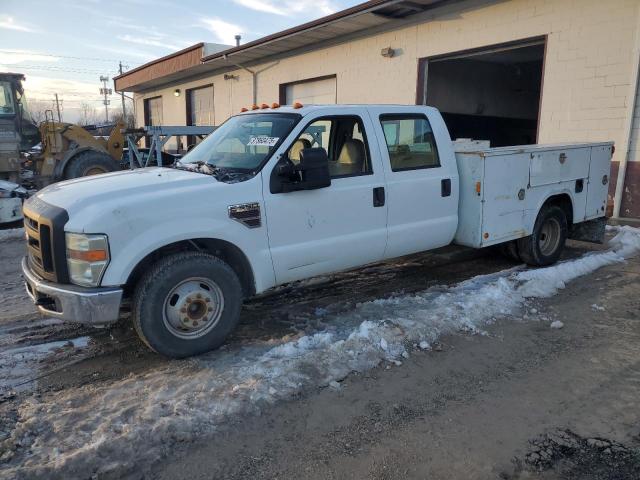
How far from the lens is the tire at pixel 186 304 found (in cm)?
389

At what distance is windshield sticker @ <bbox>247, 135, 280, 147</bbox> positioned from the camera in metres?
4.58

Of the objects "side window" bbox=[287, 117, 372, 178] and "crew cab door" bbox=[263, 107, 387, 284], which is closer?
"crew cab door" bbox=[263, 107, 387, 284]

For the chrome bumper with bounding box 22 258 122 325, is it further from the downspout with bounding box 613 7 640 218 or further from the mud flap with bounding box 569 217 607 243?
the downspout with bounding box 613 7 640 218

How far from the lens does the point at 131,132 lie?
44.4 ft

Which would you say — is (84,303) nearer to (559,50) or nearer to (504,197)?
(504,197)

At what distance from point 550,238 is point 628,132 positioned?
3.93m

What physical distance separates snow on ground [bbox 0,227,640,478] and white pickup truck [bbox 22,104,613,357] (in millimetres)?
425

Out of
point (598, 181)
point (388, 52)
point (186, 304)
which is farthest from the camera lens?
point (388, 52)

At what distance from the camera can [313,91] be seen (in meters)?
17.4

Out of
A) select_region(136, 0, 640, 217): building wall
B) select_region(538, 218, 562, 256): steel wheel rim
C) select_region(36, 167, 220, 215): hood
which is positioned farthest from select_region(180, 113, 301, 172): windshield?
select_region(136, 0, 640, 217): building wall

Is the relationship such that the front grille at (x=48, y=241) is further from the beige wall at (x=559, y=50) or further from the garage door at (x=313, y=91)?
the garage door at (x=313, y=91)

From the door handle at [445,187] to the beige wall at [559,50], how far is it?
19.0 feet

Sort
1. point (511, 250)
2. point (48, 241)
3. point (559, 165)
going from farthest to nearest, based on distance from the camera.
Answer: point (511, 250) < point (559, 165) < point (48, 241)

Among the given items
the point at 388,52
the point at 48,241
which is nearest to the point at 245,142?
the point at 48,241
